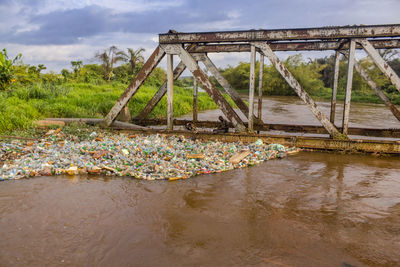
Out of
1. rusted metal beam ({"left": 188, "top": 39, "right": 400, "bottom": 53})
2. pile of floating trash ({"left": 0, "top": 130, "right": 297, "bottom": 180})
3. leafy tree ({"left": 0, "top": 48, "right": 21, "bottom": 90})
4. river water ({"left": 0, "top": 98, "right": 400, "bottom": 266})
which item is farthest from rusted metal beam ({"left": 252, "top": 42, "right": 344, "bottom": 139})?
leafy tree ({"left": 0, "top": 48, "right": 21, "bottom": 90})

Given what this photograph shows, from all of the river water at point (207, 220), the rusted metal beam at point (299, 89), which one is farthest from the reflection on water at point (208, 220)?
the rusted metal beam at point (299, 89)

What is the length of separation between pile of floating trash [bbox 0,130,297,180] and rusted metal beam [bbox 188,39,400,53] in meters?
2.39

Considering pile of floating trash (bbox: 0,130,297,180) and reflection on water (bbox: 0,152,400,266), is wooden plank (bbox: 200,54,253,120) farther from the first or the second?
reflection on water (bbox: 0,152,400,266)

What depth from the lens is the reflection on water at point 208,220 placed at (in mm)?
2502

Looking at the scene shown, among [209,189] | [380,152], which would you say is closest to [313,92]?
[380,152]

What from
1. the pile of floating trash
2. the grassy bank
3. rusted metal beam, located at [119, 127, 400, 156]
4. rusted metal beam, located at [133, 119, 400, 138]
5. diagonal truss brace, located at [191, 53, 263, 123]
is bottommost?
the pile of floating trash

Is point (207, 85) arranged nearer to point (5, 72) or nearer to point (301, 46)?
point (301, 46)

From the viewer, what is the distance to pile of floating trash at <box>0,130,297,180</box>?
4441mm

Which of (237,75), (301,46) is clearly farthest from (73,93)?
(237,75)

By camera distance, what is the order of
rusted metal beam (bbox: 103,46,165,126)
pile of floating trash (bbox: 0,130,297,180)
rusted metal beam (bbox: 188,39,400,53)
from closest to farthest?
pile of floating trash (bbox: 0,130,297,180) < rusted metal beam (bbox: 103,46,165,126) < rusted metal beam (bbox: 188,39,400,53)

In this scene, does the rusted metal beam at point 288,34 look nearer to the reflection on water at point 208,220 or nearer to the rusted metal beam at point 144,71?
the rusted metal beam at point 144,71

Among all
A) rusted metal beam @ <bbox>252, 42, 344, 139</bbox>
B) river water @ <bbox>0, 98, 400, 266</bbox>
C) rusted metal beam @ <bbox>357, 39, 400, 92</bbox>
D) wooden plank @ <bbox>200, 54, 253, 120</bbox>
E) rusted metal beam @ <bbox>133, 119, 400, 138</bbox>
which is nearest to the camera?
river water @ <bbox>0, 98, 400, 266</bbox>

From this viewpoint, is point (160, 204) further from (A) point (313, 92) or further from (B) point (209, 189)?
(A) point (313, 92)

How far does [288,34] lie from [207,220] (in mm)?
3759
